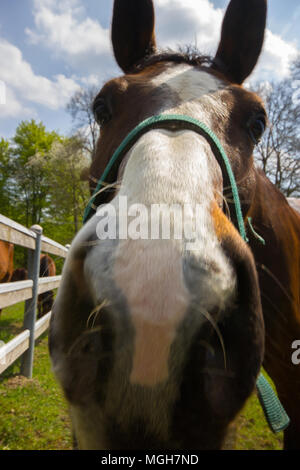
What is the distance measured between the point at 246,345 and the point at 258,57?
2.26 m

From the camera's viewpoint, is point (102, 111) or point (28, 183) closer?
point (102, 111)

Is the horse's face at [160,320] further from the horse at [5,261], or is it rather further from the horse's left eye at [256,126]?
the horse at [5,261]

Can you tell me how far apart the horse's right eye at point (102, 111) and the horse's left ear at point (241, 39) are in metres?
1.05

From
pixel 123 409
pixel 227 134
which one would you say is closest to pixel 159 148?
pixel 227 134

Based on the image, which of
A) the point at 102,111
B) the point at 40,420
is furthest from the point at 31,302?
the point at 102,111

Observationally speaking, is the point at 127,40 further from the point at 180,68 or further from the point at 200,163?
the point at 200,163

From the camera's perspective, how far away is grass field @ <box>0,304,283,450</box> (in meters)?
2.97

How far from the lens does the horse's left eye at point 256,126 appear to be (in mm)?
1716

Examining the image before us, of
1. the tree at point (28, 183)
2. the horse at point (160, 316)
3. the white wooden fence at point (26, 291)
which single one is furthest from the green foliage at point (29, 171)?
the horse at point (160, 316)

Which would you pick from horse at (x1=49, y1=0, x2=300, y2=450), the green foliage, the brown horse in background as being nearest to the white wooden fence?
the brown horse in background

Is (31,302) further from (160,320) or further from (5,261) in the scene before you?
(160,320)

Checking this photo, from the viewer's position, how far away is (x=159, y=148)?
40.8 inches

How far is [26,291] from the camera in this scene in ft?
12.8

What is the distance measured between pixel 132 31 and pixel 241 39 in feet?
2.82
